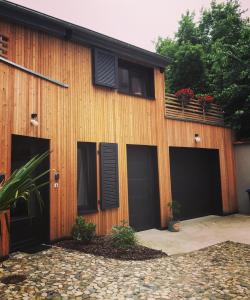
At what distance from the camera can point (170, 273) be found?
5.09 meters

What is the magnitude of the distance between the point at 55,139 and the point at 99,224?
9.43ft

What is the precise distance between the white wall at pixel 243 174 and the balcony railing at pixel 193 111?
64.7 inches

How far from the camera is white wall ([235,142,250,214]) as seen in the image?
12.6 metres

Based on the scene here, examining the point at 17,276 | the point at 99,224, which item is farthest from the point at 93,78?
the point at 17,276

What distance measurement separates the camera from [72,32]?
26.1 ft

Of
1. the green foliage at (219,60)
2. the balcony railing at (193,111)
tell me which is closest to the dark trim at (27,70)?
the balcony railing at (193,111)

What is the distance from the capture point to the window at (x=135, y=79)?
9930 millimetres

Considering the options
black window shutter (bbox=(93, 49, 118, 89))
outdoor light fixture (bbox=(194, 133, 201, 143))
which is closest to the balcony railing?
outdoor light fixture (bbox=(194, 133, 201, 143))

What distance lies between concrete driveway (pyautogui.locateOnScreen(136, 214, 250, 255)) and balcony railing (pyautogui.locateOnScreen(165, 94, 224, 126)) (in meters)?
4.36

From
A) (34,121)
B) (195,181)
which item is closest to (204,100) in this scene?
(195,181)

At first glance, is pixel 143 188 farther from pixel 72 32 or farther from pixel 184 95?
pixel 72 32

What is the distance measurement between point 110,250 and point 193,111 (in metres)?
8.30

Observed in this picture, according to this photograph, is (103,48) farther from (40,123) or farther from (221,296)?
(221,296)

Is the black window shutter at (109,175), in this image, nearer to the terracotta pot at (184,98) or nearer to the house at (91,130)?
the house at (91,130)
